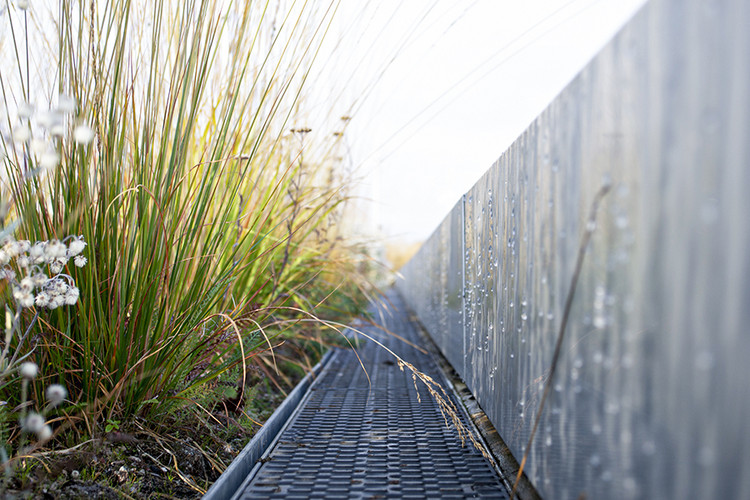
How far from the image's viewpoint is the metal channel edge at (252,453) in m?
1.13

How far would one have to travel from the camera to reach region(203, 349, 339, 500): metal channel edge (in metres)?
1.13

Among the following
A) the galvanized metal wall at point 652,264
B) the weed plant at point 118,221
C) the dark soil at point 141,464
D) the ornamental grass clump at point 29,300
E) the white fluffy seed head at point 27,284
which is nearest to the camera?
the galvanized metal wall at point 652,264

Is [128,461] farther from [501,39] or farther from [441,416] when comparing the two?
[501,39]

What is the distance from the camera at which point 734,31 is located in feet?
1.83

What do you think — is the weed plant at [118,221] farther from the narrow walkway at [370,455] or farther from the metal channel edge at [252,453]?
the narrow walkway at [370,455]

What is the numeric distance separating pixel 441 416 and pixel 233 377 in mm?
728

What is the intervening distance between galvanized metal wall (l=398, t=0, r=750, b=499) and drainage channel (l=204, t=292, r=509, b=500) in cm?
25

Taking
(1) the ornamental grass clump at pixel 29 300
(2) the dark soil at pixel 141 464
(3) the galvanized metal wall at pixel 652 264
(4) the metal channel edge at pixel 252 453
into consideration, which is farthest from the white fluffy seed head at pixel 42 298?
(3) the galvanized metal wall at pixel 652 264

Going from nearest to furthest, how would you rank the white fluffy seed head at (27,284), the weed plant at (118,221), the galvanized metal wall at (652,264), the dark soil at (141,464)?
the galvanized metal wall at (652,264) < the white fluffy seed head at (27,284) < the dark soil at (141,464) < the weed plant at (118,221)

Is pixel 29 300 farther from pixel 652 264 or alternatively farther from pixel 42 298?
pixel 652 264

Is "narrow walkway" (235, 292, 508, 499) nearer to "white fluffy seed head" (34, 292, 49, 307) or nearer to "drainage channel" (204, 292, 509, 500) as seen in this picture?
"drainage channel" (204, 292, 509, 500)

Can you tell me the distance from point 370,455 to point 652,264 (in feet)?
3.27

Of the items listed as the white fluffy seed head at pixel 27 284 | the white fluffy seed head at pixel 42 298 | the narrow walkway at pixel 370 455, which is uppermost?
the white fluffy seed head at pixel 27 284

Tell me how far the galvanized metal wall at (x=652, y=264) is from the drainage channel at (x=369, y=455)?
247 millimetres
